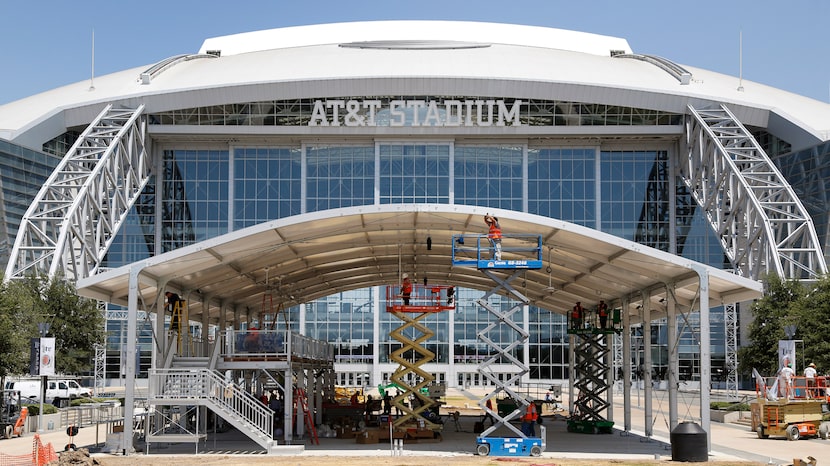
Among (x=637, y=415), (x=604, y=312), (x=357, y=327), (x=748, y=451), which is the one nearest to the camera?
(x=748, y=451)

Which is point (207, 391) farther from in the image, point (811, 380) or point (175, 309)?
point (811, 380)

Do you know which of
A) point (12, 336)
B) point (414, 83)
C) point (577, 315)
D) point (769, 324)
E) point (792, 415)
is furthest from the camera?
point (414, 83)

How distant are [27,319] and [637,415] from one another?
1299 inches

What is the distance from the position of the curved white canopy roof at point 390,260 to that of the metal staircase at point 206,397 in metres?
3.13

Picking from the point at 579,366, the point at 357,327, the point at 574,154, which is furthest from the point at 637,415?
the point at 357,327

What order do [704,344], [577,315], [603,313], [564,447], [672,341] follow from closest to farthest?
[704,344] < [672,341] < [564,447] < [603,313] < [577,315]

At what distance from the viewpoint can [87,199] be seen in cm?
6588

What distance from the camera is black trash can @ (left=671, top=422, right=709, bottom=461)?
28.1 metres

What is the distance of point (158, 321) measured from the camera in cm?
3419

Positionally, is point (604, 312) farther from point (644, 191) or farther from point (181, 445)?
point (644, 191)

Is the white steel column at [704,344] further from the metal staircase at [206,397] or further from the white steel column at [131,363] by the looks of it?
the white steel column at [131,363]

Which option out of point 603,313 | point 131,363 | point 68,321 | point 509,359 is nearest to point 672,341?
point 509,359

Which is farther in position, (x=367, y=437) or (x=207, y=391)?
(x=367, y=437)

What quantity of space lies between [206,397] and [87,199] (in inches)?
1490
